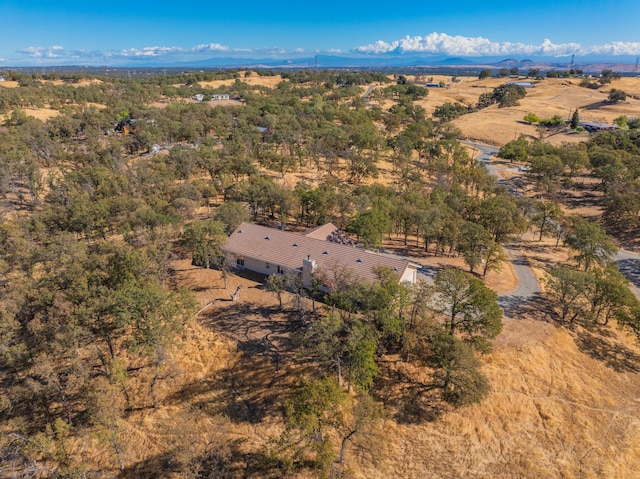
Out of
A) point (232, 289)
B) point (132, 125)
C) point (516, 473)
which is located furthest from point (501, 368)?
point (132, 125)

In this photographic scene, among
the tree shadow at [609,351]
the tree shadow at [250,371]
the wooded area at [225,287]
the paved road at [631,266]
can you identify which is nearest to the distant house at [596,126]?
the wooded area at [225,287]

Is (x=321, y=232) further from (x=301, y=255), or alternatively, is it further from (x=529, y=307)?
(x=529, y=307)

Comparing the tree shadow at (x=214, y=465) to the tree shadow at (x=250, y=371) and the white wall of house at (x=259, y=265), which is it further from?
the white wall of house at (x=259, y=265)

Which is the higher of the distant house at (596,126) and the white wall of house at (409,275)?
the white wall of house at (409,275)

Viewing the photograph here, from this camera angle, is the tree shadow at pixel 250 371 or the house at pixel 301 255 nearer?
the tree shadow at pixel 250 371

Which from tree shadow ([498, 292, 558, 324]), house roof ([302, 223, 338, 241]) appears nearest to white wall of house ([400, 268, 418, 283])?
tree shadow ([498, 292, 558, 324])

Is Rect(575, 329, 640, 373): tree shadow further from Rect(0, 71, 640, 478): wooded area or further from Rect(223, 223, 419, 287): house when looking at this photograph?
Rect(223, 223, 419, 287): house

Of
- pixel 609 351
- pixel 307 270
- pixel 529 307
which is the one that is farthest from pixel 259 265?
pixel 609 351
